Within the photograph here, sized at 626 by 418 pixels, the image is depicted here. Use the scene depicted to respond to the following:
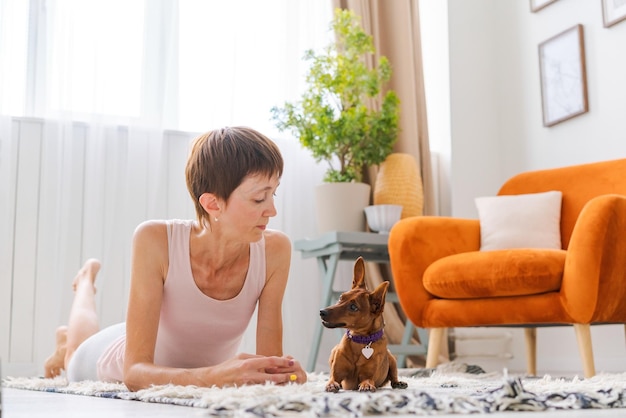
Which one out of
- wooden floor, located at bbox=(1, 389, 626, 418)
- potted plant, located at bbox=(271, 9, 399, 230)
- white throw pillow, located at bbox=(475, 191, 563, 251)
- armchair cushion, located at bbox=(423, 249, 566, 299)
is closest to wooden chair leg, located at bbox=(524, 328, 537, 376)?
white throw pillow, located at bbox=(475, 191, 563, 251)

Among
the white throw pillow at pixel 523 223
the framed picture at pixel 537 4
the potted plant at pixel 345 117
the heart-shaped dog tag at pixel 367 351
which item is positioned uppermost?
the framed picture at pixel 537 4

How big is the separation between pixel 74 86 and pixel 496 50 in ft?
7.88

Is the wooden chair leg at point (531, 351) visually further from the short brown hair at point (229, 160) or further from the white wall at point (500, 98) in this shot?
the short brown hair at point (229, 160)

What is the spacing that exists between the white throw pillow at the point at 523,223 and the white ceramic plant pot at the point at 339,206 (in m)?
0.66

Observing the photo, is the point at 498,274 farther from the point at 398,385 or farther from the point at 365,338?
the point at 365,338

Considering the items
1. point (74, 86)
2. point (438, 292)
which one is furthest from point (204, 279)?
point (74, 86)

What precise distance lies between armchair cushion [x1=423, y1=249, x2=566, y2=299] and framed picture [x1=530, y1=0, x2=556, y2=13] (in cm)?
191

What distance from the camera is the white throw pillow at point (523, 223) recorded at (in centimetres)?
325

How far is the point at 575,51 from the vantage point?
393cm

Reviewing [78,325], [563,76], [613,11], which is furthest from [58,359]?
[613,11]

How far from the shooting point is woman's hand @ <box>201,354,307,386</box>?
138 centimetres

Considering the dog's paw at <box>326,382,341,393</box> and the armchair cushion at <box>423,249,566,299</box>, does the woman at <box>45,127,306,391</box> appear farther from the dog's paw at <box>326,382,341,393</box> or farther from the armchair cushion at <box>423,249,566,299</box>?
the armchair cushion at <box>423,249,566,299</box>

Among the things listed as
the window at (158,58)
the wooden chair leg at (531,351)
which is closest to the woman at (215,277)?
the wooden chair leg at (531,351)

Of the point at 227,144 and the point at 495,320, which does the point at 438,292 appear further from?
the point at 227,144
